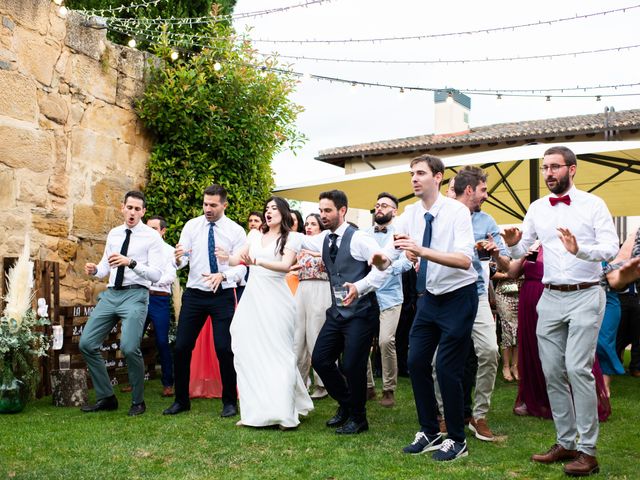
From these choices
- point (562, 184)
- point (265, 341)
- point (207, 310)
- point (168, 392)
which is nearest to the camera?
point (562, 184)

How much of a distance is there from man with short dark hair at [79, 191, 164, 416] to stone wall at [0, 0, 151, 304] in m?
1.48

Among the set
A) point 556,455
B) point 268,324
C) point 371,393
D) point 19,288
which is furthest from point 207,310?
point 556,455

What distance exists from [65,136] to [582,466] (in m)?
6.43

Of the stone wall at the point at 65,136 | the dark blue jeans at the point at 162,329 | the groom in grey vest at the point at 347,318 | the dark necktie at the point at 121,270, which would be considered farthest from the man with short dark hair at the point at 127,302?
the groom in grey vest at the point at 347,318

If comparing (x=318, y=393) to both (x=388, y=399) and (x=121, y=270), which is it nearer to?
(x=388, y=399)

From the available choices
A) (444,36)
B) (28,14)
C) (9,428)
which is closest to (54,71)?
(28,14)

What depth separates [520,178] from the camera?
10.5 metres

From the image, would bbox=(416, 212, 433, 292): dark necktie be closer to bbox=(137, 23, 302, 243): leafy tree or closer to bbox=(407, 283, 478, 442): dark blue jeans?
bbox=(407, 283, 478, 442): dark blue jeans

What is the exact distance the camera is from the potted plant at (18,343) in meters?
6.68

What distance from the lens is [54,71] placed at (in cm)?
820

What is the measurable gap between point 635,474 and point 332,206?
2.87 metres

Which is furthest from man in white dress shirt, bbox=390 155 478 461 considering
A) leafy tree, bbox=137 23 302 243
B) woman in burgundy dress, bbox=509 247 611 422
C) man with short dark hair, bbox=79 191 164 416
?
leafy tree, bbox=137 23 302 243

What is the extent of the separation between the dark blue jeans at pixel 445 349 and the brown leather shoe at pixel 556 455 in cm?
51

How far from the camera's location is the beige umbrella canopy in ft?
27.5
